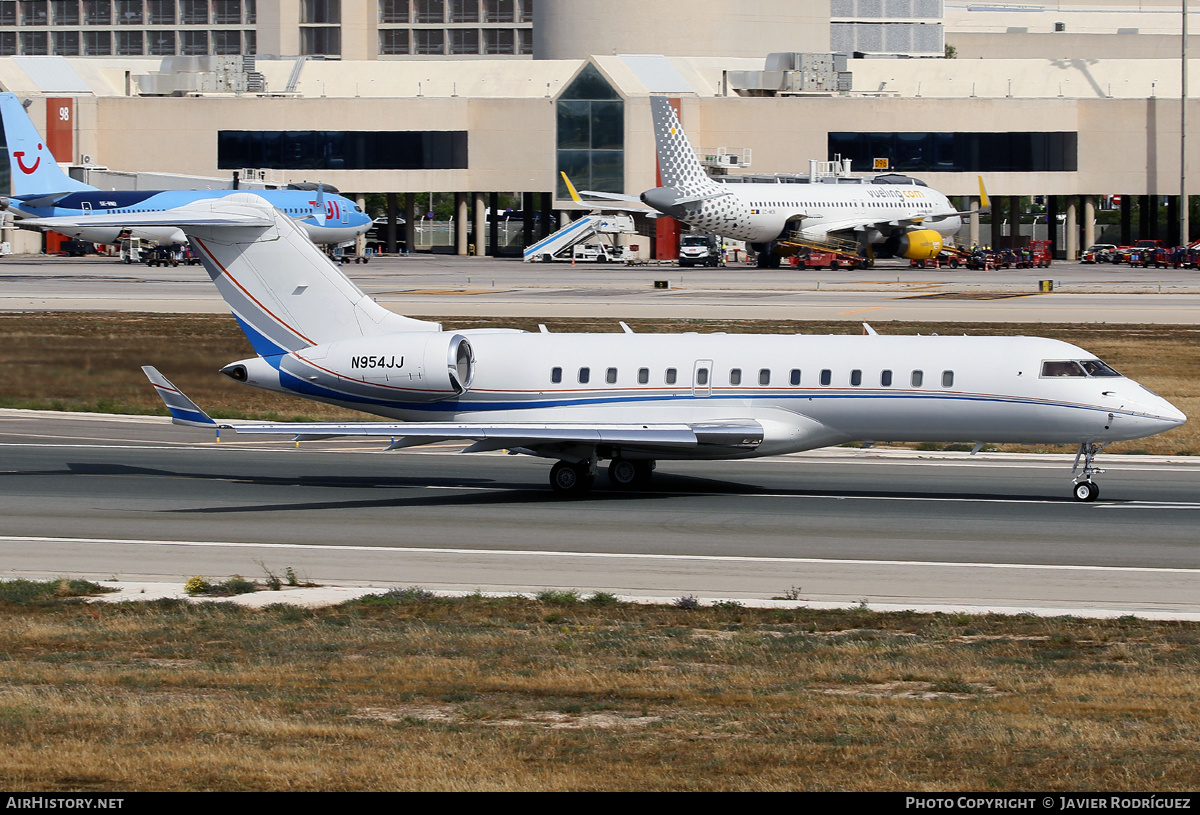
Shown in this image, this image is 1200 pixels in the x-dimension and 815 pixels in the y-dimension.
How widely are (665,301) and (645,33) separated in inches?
2288

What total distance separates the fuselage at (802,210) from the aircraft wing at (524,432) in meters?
65.4

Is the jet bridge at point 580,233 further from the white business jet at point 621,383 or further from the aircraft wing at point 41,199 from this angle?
the white business jet at point 621,383

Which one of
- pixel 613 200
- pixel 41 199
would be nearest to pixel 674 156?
pixel 613 200

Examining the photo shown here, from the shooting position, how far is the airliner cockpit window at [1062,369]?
1065 inches

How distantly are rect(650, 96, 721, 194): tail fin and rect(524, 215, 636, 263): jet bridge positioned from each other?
14.1 m

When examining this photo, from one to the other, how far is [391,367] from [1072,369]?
40.7ft

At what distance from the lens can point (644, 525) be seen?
993 inches

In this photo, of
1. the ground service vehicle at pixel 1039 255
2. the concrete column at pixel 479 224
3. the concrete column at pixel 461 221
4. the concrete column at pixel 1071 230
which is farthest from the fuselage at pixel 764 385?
the concrete column at pixel 461 221

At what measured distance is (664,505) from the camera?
27.3m

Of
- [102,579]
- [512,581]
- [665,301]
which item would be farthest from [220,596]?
[665,301]

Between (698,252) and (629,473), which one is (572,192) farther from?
(629,473)

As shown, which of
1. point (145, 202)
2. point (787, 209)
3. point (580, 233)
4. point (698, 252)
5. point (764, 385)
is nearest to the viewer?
point (764, 385)

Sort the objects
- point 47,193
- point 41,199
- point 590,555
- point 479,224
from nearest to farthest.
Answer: point 590,555, point 41,199, point 47,193, point 479,224

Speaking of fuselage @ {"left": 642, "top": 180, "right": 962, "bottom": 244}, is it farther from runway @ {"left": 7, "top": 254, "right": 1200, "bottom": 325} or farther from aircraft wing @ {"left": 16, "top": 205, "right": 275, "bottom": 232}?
aircraft wing @ {"left": 16, "top": 205, "right": 275, "bottom": 232}
